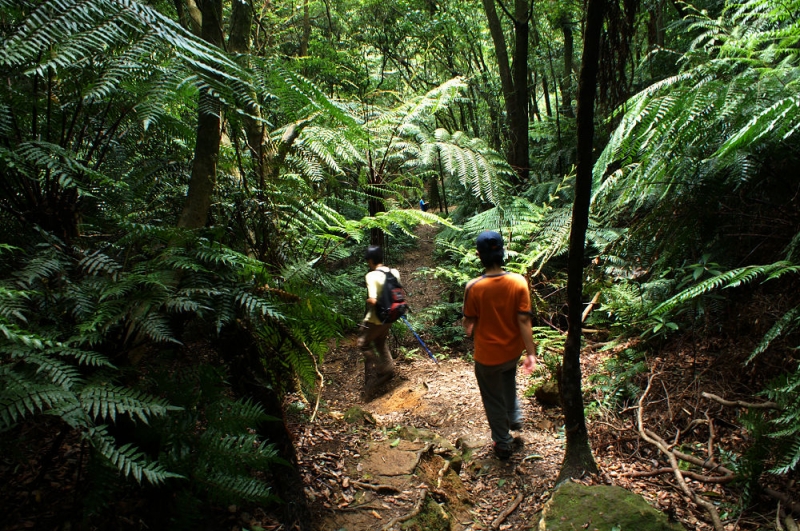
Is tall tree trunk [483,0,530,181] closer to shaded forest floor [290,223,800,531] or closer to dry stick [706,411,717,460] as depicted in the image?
shaded forest floor [290,223,800,531]

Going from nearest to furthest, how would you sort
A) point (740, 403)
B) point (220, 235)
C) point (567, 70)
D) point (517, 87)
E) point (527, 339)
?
point (220, 235), point (740, 403), point (527, 339), point (517, 87), point (567, 70)

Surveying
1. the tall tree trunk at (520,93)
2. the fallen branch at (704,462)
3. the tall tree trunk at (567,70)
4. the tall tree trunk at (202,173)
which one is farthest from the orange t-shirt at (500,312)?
the tall tree trunk at (567,70)

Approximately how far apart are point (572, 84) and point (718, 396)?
1071cm

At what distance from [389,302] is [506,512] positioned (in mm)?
2629

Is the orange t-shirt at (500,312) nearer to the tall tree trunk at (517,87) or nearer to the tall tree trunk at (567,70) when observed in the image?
the tall tree trunk at (517,87)

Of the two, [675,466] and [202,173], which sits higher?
[202,173]

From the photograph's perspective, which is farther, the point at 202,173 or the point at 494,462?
the point at 494,462

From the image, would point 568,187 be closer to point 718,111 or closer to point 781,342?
point 718,111

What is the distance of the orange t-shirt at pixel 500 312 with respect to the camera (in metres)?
3.22

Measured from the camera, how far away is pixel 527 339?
10.4ft

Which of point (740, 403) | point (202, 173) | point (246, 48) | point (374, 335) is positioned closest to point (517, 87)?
point (374, 335)

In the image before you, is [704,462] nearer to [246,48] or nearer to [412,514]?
[412,514]

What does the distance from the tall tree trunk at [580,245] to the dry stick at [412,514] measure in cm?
→ 81

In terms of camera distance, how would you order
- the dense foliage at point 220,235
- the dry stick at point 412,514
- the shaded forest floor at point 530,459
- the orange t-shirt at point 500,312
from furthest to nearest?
1. the orange t-shirt at point 500,312
2. the shaded forest floor at point 530,459
3. the dry stick at point 412,514
4. the dense foliage at point 220,235
